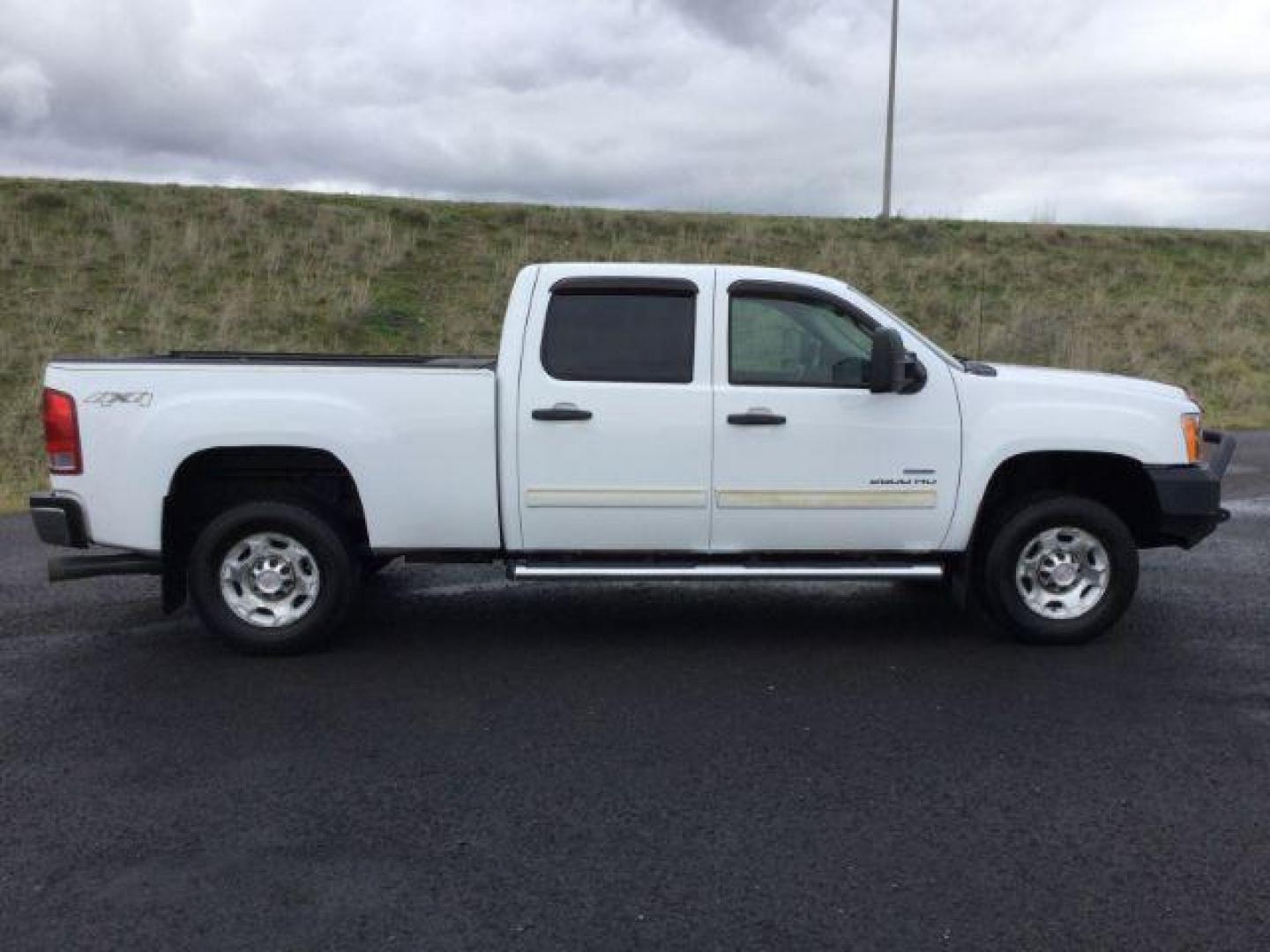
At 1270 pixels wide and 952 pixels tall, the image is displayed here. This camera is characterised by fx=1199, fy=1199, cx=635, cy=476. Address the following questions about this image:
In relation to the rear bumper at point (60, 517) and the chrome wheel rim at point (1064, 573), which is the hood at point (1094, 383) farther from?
the rear bumper at point (60, 517)

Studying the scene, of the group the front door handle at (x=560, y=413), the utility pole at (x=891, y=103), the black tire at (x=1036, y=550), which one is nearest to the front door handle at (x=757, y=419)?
the front door handle at (x=560, y=413)

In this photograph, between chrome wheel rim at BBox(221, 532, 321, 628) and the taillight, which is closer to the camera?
the taillight

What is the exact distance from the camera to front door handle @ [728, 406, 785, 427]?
6.00 m

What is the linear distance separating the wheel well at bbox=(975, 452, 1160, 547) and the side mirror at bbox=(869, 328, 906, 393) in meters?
0.81

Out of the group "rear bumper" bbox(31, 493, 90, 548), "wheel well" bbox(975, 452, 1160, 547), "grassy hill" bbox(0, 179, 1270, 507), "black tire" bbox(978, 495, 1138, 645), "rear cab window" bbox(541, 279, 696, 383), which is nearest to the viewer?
"rear bumper" bbox(31, 493, 90, 548)

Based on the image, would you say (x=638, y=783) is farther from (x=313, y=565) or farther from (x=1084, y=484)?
(x=1084, y=484)

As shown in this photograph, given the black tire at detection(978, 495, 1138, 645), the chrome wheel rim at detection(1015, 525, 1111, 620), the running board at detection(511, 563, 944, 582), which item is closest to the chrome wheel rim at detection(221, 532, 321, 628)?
the running board at detection(511, 563, 944, 582)

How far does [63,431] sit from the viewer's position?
5867mm

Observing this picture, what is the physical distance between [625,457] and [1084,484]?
2605 millimetres

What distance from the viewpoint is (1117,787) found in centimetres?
445

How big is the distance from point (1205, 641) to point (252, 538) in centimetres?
505

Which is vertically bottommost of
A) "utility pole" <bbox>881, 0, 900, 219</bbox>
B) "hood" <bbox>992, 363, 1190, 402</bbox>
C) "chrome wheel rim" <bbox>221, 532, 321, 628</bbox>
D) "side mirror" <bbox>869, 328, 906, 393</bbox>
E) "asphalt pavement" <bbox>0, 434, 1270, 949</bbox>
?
"asphalt pavement" <bbox>0, 434, 1270, 949</bbox>

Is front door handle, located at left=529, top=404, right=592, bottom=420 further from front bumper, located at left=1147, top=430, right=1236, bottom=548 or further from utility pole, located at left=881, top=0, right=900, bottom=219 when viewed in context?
utility pole, located at left=881, top=0, right=900, bottom=219

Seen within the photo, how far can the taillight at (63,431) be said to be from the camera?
5.85 metres
